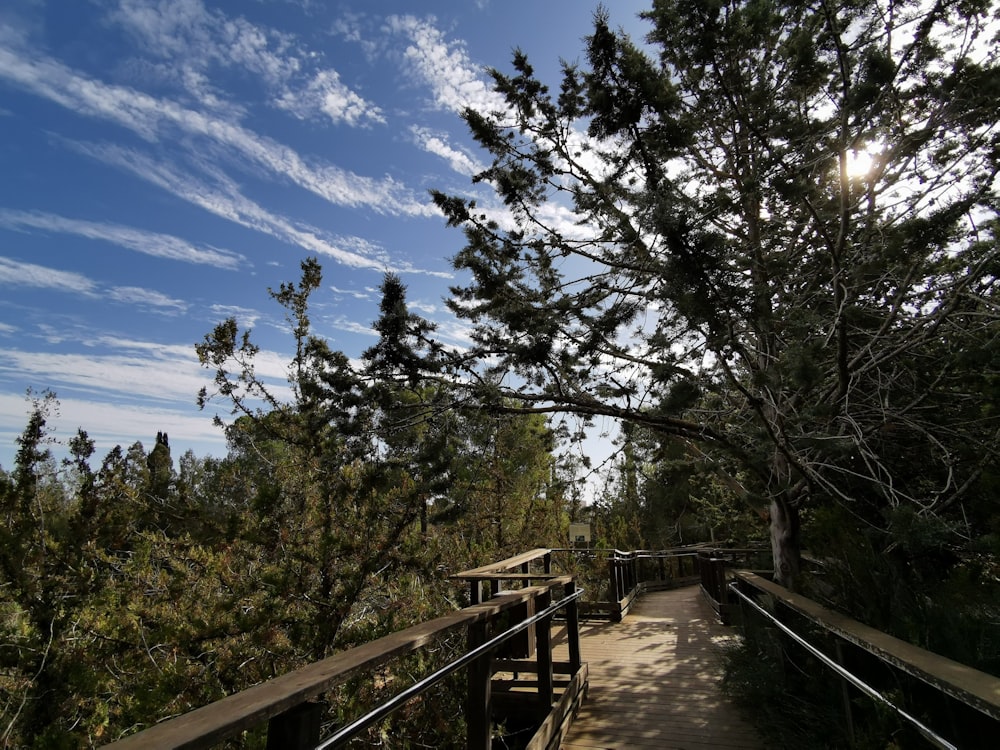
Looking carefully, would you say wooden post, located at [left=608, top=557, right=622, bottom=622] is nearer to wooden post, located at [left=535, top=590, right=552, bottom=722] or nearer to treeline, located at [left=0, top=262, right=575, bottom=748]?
treeline, located at [left=0, top=262, right=575, bottom=748]

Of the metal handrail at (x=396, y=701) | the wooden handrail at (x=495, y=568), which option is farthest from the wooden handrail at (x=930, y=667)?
the wooden handrail at (x=495, y=568)

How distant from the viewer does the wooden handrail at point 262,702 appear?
102 centimetres

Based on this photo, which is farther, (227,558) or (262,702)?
(227,558)

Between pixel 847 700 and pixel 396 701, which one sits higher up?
pixel 396 701

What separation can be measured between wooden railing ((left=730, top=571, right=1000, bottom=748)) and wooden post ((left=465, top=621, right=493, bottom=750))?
1523 mm

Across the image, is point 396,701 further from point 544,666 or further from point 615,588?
point 615,588

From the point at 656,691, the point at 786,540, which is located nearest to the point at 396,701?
the point at 656,691

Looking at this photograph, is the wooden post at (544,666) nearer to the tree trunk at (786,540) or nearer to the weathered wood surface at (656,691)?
the weathered wood surface at (656,691)

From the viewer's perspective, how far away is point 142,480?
505 centimetres

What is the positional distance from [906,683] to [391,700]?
2415 millimetres

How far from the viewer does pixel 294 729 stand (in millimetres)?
1341

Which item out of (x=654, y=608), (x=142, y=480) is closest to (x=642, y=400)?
(x=142, y=480)

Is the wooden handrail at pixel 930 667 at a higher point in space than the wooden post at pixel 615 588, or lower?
higher

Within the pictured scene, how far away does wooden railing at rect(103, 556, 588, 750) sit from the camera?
Result: 3.59 feet
